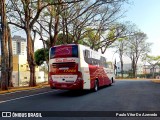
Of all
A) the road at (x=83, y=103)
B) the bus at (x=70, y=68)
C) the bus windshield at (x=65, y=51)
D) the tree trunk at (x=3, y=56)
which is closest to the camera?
the road at (x=83, y=103)

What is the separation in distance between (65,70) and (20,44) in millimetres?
92616

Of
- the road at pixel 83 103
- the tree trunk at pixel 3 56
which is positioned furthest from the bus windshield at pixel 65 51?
the tree trunk at pixel 3 56

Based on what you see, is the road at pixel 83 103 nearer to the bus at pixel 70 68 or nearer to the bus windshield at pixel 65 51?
the bus at pixel 70 68

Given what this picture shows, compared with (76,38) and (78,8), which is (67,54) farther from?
(76,38)

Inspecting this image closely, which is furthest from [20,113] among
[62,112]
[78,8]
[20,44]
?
[20,44]

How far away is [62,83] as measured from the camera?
1803 centimetres

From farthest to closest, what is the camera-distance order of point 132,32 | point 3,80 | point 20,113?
point 132,32, point 3,80, point 20,113

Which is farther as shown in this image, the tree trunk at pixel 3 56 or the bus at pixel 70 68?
the tree trunk at pixel 3 56

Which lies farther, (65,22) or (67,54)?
(65,22)

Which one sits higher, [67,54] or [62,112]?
[67,54]

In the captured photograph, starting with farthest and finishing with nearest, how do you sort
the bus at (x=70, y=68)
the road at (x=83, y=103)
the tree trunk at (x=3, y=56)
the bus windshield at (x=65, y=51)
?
the tree trunk at (x=3, y=56) < the bus windshield at (x=65, y=51) < the bus at (x=70, y=68) < the road at (x=83, y=103)

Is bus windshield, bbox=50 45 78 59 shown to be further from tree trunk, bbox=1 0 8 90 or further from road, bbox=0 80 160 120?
tree trunk, bbox=1 0 8 90

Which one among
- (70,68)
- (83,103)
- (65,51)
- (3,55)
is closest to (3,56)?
(3,55)

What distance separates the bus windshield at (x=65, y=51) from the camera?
18106 millimetres
